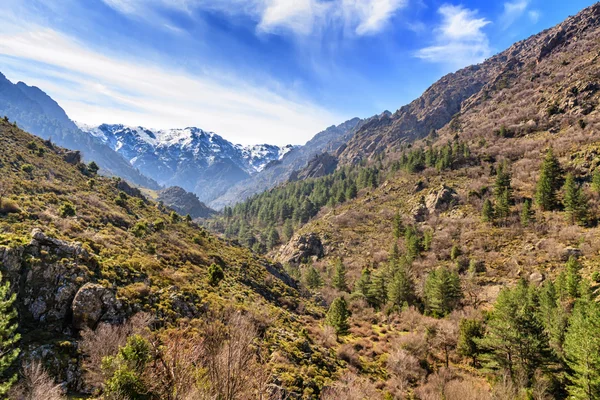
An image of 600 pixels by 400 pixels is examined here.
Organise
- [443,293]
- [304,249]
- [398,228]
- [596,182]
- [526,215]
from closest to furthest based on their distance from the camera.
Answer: [443,293], [596,182], [526,215], [398,228], [304,249]

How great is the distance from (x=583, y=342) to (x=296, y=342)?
25.7m

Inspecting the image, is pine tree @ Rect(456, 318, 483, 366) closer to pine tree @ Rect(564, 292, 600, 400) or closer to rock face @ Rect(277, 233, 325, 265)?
pine tree @ Rect(564, 292, 600, 400)

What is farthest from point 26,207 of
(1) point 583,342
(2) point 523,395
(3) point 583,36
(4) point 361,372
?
(3) point 583,36

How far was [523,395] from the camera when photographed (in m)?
25.7

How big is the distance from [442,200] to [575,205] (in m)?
33.3

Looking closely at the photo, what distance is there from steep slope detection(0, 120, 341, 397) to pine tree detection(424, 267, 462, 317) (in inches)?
816

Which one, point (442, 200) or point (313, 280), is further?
point (442, 200)

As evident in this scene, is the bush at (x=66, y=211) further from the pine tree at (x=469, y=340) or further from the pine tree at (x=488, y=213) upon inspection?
the pine tree at (x=488, y=213)

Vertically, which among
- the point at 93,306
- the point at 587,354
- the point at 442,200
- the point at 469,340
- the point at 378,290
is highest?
the point at 442,200

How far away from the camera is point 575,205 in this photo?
6284cm

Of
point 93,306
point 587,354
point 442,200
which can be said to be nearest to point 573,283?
point 587,354

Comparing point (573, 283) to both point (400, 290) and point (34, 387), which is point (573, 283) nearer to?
point (400, 290)

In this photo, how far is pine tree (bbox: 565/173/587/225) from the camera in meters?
62.1

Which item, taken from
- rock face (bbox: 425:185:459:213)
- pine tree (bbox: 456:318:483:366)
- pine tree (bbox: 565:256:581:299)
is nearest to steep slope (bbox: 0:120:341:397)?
pine tree (bbox: 456:318:483:366)
